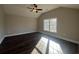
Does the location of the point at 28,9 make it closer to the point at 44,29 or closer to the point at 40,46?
the point at 44,29

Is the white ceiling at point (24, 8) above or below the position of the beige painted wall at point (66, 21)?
above

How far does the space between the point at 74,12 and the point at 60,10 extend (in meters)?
0.22

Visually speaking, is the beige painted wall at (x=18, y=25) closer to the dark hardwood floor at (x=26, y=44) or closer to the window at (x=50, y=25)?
the dark hardwood floor at (x=26, y=44)

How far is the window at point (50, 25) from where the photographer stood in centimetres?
170

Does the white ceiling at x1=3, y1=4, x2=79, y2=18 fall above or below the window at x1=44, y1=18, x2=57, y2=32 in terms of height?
above

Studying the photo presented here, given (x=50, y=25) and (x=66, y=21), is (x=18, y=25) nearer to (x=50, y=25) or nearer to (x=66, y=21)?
(x=50, y=25)

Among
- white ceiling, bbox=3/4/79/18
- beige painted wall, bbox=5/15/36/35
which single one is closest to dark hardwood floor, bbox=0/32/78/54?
beige painted wall, bbox=5/15/36/35

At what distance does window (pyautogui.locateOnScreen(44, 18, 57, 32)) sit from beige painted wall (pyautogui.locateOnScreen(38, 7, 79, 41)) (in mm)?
50

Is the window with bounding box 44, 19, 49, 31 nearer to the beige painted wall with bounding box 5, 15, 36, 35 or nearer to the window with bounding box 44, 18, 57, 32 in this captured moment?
the window with bounding box 44, 18, 57, 32

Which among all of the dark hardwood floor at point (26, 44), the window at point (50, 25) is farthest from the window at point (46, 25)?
the dark hardwood floor at point (26, 44)

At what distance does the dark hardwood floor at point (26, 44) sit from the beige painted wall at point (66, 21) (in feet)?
0.40

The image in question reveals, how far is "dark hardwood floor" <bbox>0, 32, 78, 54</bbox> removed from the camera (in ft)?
5.15

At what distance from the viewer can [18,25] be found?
1.68 meters
